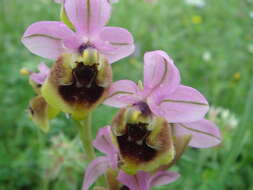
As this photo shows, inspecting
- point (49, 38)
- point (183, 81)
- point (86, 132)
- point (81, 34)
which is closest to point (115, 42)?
point (81, 34)

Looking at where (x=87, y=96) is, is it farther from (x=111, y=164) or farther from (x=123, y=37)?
(x=111, y=164)

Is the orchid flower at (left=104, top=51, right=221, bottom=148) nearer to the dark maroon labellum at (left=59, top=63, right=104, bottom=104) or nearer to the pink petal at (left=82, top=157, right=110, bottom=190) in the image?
the dark maroon labellum at (left=59, top=63, right=104, bottom=104)

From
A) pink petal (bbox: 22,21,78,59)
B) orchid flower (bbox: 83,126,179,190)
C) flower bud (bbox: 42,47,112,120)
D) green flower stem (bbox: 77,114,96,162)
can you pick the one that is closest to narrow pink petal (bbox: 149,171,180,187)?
orchid flower (bbox: 83,126,179,190)

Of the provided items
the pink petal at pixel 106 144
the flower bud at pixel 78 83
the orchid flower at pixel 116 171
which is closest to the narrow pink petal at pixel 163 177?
the orchid flower at pixel 116 171

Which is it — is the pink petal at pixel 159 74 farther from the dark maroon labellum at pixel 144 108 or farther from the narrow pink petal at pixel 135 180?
the narrow pink petal at pixel 135 180

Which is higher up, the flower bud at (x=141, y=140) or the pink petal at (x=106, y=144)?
the flower bud at (x=141, y=140)
